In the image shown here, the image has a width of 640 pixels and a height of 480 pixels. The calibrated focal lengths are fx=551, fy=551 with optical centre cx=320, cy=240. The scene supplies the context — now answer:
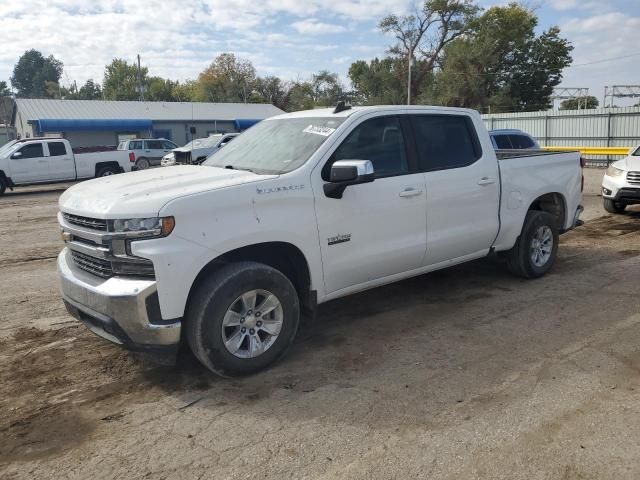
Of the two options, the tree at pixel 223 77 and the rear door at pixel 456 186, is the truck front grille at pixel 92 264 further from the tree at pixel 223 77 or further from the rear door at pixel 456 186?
the tree at pixel 223 77

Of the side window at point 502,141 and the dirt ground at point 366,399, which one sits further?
the side window at point 502,141

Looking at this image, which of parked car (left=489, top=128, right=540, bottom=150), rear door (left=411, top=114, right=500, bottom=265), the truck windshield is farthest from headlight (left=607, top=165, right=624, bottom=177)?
the truck windshield

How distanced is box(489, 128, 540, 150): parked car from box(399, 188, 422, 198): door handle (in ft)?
27.6

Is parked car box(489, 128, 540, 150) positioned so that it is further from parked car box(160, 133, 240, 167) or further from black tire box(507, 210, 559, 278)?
parked car box(160, 133, 240, 167)

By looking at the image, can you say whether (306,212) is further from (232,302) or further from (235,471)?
(235,471)

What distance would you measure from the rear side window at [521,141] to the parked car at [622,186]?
2.38 metres

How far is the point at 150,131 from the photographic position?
44.0 meters

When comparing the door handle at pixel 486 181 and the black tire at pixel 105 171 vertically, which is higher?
the door handle at pixel 486 181

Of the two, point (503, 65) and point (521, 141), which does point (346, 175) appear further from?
point (503, 65)

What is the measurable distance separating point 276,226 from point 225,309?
0.70 meters

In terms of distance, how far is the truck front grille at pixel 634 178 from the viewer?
10484mm

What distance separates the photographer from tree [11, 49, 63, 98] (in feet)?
449

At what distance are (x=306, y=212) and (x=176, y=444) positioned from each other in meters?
1.85

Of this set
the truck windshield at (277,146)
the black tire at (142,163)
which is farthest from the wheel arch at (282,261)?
the black tire at (142,163)
